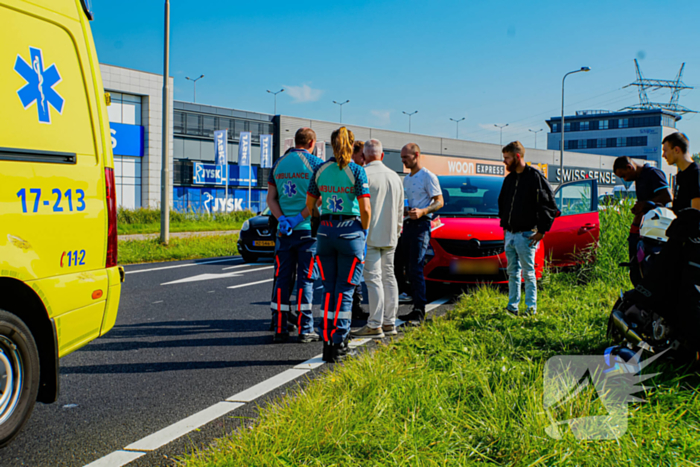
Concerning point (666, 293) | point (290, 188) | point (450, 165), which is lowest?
point (666, 293)

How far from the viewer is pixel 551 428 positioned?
2703 millimetres

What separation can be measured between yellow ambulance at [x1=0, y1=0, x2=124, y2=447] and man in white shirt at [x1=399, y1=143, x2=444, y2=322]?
10.9 ft

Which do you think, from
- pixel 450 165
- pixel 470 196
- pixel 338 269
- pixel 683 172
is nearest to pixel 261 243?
pixel 470 196

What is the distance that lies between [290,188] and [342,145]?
933 mm

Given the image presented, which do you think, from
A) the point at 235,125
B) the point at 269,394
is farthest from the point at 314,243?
the point at 235,125


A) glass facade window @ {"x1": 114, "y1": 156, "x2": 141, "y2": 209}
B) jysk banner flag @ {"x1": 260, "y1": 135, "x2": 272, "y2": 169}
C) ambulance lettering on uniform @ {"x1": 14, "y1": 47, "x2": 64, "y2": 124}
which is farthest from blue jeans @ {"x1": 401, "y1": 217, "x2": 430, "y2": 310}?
jysk banner flag @ {"x1": 260, "y1": 135, "x2": 272, "y2": 169}

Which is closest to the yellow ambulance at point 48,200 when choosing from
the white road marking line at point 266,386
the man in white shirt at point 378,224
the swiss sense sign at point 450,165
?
the white road marking line at point 266,386

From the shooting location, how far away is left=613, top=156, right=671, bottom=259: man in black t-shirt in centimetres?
600

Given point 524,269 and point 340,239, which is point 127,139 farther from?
point 340,239

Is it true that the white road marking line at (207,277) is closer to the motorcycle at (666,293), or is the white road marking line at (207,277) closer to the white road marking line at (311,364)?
the white road marking line at (311,364)

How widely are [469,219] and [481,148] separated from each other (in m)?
59.7

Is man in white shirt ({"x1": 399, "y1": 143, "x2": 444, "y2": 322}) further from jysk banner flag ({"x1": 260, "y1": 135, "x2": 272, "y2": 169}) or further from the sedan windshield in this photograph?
jysk banner flag ({"x1": 260, "y1": 135, "x2": 272, "y2": 169})

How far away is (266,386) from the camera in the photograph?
13.1 feet

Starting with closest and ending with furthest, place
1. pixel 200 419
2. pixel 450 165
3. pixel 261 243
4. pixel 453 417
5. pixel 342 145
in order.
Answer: pixel 453 417 → pixel 200 419 → pixel 342 145 → pixel 261 243 → pixel 450 165
